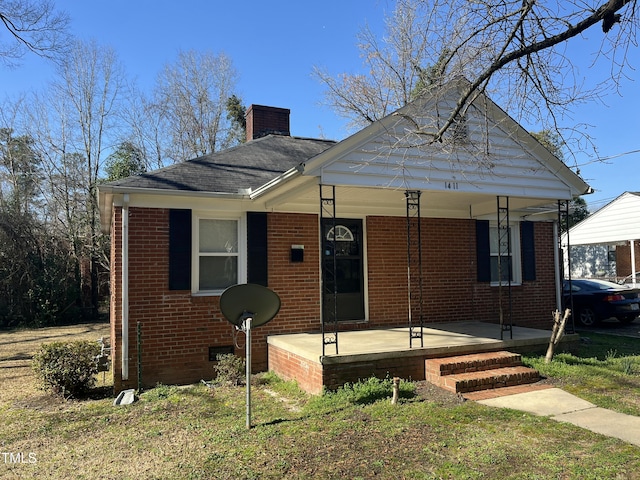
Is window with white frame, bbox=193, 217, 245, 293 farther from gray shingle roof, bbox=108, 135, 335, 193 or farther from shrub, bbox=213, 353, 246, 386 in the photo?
shrub, bbox=213, 353, 246, 386

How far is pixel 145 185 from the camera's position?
707 centimetres

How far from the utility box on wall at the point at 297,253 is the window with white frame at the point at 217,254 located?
3.00 ft

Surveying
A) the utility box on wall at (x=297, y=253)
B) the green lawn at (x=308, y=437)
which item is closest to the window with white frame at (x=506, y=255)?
the green lawn at (x=308, y=437)

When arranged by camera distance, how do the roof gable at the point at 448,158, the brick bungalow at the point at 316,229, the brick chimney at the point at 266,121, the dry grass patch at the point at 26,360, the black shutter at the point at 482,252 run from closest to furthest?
the roof gable at the point at 448,158 → the brick bungalow at the point at 316,229 → the dry grass patch at the point at 26,360 → the black shutter at the point at 482,252 → the brick chimney at the point at 266,121

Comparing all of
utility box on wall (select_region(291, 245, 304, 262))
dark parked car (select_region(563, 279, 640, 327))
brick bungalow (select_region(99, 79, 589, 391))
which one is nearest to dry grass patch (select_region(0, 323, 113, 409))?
brick bungalow (select_region(99, 79, 589, 391))

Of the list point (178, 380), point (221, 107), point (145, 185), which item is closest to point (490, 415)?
point (178, 380)

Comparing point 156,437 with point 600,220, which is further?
point 600,220

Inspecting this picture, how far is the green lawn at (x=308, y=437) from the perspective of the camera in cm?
377

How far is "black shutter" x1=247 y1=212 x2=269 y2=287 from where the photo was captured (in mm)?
7742

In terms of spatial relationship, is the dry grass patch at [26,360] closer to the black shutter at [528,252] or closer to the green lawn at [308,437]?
the green lawn at [308,437]

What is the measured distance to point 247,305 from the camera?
522cm

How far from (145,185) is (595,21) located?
6.28m

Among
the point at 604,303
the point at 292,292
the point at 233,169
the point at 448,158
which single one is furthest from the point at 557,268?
the point at 233,169

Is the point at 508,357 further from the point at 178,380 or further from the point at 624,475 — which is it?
the point at 178,380
